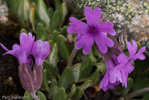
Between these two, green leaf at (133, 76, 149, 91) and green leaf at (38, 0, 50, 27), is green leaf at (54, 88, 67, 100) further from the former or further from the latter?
green leaf at (38, 0, 50, 27)

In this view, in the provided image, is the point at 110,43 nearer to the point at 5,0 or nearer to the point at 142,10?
the point at 142,10

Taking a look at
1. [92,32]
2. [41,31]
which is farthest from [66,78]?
[92,32]

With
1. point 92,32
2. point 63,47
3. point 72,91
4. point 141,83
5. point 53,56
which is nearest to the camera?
point 92,32

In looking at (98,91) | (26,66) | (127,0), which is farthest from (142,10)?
(26,66)

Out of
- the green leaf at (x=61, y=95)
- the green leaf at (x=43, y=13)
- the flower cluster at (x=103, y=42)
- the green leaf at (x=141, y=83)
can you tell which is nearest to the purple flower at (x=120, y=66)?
the flower cluster at (x=103, y=42)

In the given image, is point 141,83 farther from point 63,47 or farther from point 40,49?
point 40,49
